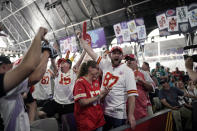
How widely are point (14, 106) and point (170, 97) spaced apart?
3841 millimetres

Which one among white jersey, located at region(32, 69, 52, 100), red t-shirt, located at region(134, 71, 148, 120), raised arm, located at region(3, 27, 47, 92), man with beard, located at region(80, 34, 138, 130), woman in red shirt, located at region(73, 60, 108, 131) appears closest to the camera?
raised arm, located at region(3, 27, 47, 92)

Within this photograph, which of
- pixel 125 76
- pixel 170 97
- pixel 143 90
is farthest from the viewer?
pixel 170 97

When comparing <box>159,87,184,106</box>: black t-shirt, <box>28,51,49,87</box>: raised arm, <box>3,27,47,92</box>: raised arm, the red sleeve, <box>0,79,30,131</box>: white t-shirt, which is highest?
<box>3,27,47,92</box>: raised arm

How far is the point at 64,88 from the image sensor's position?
280 centimetres

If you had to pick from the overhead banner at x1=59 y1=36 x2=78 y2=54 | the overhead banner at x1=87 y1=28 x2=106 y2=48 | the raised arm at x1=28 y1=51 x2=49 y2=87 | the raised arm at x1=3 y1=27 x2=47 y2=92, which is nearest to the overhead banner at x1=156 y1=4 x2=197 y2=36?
the overhead banner at x1=87 y1=28 x2=106 y2=48

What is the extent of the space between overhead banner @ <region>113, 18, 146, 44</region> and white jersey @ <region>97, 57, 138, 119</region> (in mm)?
7007

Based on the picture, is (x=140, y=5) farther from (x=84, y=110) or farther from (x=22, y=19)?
(x=22, y=19)

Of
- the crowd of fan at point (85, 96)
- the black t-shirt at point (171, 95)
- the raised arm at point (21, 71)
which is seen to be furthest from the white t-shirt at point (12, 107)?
the black t-shirt at point (171, 95)

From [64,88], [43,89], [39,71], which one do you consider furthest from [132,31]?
[39,71]

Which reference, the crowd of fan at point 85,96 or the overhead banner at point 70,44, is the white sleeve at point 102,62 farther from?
the overhead banner at point 70,44

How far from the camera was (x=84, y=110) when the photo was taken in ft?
5.52

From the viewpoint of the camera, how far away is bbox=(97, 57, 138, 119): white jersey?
5.86ft

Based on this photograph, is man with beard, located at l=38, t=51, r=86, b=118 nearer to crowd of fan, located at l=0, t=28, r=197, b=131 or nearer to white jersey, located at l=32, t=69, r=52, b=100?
crowd of fan, located at l=0, t=28, r=197, b=131

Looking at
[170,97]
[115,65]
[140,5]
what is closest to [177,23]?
[140,5]
